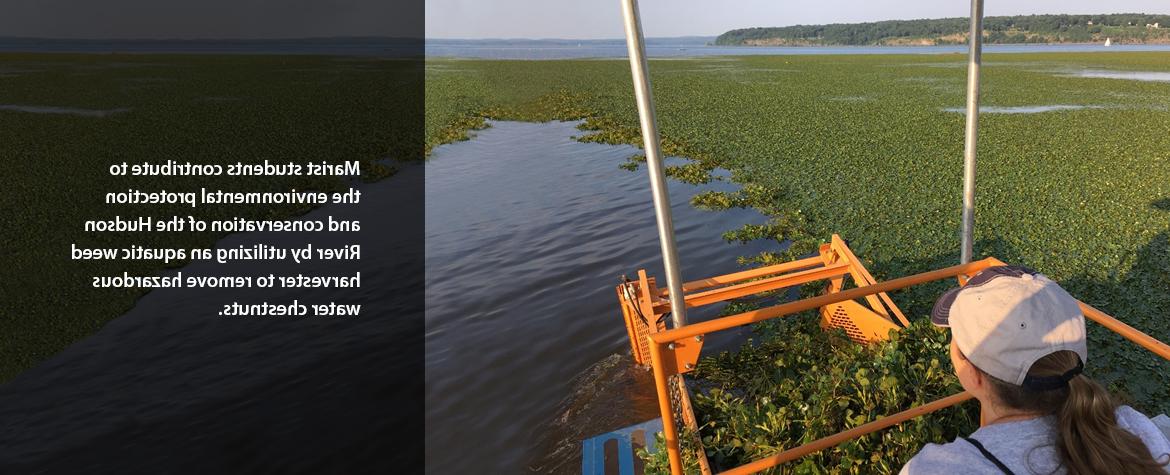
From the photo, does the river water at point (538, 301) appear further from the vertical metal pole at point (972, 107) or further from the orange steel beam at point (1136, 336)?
the orange steel beam at point (1136, 336)

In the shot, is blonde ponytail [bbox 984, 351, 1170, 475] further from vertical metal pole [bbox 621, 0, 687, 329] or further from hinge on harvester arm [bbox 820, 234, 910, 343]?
hinge on harvester arm [bbox 820, 234, 910, 343]

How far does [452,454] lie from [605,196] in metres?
10.1

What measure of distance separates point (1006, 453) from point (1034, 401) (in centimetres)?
21

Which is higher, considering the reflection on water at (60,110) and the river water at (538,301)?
the reflection on water at (60,110)

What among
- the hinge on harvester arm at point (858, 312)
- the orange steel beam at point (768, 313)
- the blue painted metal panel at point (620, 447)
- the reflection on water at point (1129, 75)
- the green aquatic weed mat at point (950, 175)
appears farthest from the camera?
the reflection on water at point (1129, 75)

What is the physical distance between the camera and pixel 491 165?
20.4 m

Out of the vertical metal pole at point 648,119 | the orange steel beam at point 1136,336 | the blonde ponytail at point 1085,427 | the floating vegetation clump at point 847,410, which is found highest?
the vertical metal pole at point 648,119

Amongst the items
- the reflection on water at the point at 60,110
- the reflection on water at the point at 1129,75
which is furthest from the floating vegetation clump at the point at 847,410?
the reflection on water at the point at 1129,75

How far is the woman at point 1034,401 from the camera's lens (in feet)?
6.13

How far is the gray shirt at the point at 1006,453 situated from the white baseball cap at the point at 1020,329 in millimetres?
136

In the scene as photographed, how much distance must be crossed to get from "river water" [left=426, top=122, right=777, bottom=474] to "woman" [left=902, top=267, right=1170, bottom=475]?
462cm

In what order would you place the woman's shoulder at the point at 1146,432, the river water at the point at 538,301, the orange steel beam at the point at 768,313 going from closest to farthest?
1. the woman's shoulder at the point at 1146,432
2. the orange steel beam at the point at 768,313
3. the river water at the point at 538,301

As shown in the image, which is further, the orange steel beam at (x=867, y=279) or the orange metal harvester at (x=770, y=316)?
the orange steel beam at (x=867, y=279)

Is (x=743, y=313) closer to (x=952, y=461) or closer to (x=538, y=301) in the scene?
(x=952, y=461)
